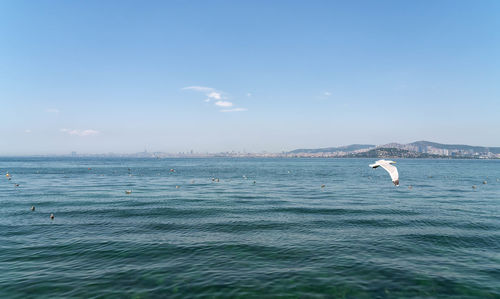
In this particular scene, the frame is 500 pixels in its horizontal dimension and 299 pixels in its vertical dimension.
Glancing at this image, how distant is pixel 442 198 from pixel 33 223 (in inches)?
2181

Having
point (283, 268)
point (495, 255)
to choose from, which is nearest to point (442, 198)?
point (495, 255)

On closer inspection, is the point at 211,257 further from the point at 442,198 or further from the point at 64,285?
the point at 442,198

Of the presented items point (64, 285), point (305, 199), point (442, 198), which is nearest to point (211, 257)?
point (64, 285)

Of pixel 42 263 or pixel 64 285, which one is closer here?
pixel 64 285

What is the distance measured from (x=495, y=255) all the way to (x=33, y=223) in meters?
40.2

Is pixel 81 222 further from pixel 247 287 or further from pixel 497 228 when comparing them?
pixel 497 228

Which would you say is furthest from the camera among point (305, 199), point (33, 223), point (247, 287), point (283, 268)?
point (305, 199)

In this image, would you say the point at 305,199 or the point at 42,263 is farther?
the point at 305,199

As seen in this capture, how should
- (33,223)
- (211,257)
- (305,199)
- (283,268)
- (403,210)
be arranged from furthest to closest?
(305,199), (403,210), (33,223), (211,257), (283,268)

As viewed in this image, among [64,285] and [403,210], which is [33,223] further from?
[403,210]

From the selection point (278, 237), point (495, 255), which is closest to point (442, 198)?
point (495, 255)

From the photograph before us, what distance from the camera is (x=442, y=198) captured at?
149 feet

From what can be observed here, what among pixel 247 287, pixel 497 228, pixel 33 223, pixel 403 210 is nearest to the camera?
pixel 247 287

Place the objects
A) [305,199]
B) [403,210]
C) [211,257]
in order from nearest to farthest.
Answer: [211,257] < [403,210] < [305,199]
